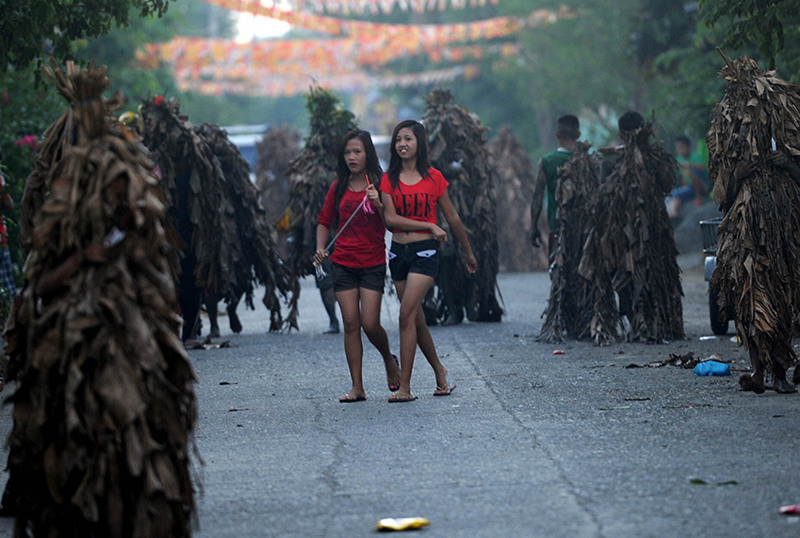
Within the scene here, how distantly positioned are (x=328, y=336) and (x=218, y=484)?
7942 millimetres

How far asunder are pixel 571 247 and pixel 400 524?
331 inches

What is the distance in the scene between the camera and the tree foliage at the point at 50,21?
12.1 m

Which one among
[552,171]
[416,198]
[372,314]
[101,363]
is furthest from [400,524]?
[552,171]

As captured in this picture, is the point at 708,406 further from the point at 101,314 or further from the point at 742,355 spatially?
the point at 101,314

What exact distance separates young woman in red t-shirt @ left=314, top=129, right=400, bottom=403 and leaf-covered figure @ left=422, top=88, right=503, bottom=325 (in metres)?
5.70

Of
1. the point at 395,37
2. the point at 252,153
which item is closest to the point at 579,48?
the point at 395,37

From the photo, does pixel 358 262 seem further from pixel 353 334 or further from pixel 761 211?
pixel 761 211

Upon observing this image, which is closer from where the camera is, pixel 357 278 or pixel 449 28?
pixel 357 278

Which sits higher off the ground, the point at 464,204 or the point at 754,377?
the point at 464,204

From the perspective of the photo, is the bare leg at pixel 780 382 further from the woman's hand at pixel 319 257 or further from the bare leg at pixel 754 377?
the woman's hand at pixel 319 257

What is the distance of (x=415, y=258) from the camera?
9523 millimetres

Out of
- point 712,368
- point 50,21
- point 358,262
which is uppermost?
point 50,21

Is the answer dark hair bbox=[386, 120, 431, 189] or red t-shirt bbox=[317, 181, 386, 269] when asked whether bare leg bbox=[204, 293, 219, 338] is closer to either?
red t-shirt bbox=[317, 181, 386, 269]

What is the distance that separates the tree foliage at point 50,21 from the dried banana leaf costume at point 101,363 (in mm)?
7051
